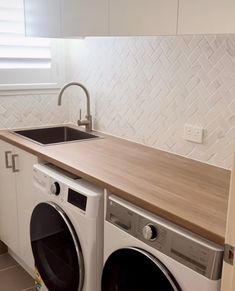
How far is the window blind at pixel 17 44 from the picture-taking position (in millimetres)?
2418

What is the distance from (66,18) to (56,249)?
4.14ft

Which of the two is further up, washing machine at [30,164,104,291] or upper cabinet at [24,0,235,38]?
upper cabinet at [24,0,235,38]

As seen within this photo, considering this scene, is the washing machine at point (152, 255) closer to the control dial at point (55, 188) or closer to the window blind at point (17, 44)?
the control dial at point (55, 188)

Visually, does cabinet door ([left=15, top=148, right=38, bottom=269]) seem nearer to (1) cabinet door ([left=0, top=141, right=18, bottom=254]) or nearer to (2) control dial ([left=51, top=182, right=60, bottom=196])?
(1) cabinet door ([left=0, top=141, right=18, bottom=254])

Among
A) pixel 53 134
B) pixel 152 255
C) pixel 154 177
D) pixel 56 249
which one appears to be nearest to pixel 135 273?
pixel 152 255

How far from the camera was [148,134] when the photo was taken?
2.21m

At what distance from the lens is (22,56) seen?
101 inches

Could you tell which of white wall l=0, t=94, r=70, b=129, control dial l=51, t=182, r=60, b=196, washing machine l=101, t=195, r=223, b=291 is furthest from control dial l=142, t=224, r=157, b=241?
white wall l=0, t=94, r=70, b=129

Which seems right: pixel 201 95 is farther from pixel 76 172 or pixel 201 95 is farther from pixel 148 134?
pixel 76 172

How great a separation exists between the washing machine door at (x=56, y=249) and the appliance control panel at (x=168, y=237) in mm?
320

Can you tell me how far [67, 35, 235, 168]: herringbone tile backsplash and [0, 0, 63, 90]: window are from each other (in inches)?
7.9

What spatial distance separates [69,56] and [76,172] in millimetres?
1334

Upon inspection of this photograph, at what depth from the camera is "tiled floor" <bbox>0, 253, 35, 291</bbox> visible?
2.34 metres

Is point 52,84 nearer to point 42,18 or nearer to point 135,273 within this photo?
point 42,18
